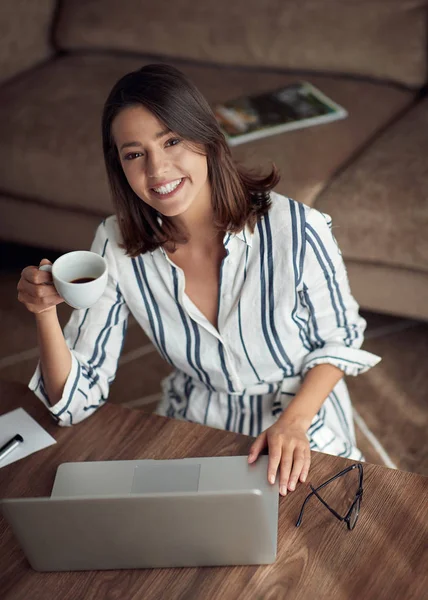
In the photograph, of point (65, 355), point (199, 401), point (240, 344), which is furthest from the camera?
point (199, 401)

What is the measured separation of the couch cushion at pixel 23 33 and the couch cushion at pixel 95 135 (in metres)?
0.15

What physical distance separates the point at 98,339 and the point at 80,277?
0.29 meters

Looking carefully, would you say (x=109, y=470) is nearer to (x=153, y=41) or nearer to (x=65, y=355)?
(x=65, y=355)

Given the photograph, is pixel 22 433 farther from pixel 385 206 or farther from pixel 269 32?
pixel 269 32

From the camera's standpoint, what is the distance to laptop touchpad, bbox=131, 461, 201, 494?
114 cm

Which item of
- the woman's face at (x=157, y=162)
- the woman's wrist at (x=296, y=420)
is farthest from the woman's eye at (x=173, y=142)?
the woman's wrist at (x=296, y=420)

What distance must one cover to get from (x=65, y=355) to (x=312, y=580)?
591mm

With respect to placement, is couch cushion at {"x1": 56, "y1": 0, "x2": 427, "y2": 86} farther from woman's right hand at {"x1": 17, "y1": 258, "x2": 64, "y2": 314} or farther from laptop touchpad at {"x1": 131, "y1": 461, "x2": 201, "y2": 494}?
laptop touchpad at {"x1": 131, "y1": 461, "x2": 201, "y2": 494}

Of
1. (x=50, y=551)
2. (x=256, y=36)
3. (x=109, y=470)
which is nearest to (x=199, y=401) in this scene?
(x=109, y=470)

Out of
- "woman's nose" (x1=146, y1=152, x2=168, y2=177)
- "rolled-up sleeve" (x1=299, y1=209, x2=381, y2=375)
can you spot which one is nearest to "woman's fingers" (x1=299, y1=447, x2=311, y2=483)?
"rolled-up sleeve" (x1=299, y1=209, x2=381, y2=375)

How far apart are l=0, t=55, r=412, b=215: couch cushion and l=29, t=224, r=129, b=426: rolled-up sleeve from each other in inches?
35.1

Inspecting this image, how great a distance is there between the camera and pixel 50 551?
3.55 ft

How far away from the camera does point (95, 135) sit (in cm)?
255

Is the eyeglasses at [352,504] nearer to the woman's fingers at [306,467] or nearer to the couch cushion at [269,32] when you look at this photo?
the woman's fingers at [306,467]
